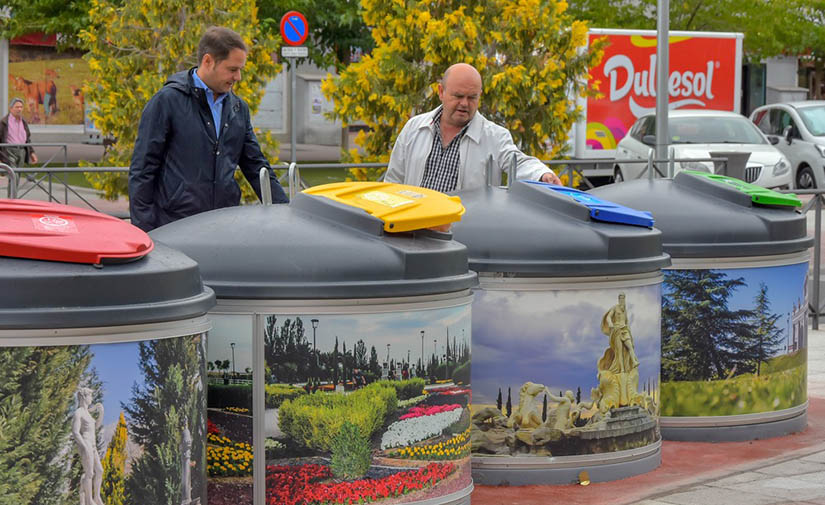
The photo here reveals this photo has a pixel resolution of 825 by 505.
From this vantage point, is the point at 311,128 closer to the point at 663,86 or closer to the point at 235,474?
the point at 663,86

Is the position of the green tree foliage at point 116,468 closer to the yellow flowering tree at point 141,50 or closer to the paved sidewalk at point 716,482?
the paved sidewalk at point 716,482

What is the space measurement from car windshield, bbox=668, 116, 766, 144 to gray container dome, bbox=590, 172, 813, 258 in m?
14.0

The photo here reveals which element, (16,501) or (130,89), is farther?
(130,89)

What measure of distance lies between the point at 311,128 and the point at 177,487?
135ft

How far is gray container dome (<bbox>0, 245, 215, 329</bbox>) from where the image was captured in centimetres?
351

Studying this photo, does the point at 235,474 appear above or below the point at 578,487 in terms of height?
above

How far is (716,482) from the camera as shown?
5668 millimetres

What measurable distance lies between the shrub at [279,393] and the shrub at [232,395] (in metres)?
0.07

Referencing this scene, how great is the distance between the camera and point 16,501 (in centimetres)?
347

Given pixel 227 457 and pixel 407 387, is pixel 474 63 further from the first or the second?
pixel 227 457

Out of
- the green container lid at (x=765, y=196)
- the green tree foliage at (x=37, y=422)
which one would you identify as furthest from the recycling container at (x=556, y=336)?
the green tree foliage at (x=37, y=422)

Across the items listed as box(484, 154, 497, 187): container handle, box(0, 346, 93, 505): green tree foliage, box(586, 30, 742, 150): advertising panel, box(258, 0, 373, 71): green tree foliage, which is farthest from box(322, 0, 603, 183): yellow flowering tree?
box(258, 0, 373, 71): green tree foliage

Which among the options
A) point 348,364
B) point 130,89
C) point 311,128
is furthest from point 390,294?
point 311,128

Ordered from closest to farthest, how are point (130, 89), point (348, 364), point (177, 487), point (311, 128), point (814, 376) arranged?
point (177, 487), point (348, 364), point (814, 376), point (130, 89), point (311, 128)
